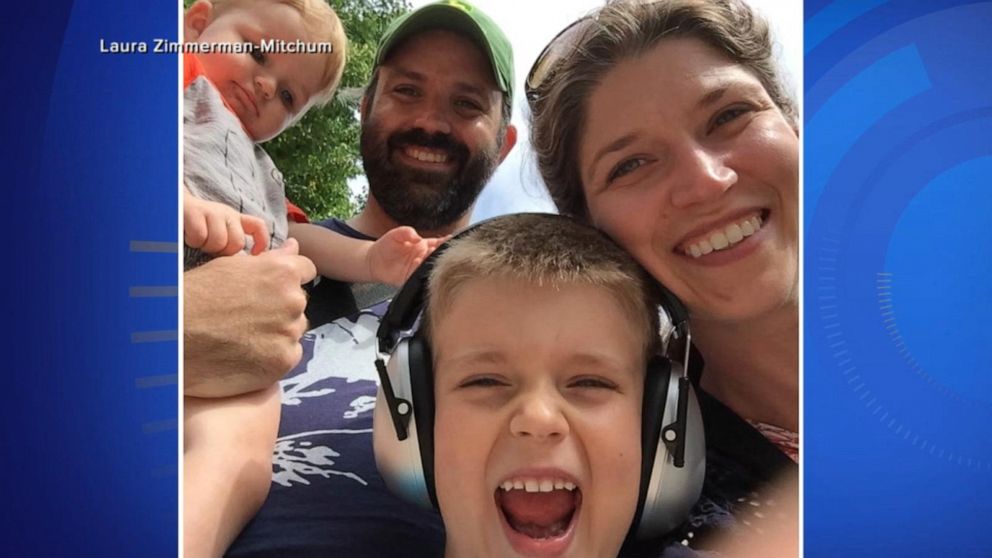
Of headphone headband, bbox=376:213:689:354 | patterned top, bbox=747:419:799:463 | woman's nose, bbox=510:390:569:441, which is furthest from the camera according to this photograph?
patterned top, bbox=747:419:799:463

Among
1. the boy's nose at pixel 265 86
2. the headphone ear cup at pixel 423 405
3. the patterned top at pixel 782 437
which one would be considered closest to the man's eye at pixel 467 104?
the boy's nose at pixel 265 86

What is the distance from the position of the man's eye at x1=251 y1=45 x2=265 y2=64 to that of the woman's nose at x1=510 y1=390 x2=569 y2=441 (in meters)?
0.79

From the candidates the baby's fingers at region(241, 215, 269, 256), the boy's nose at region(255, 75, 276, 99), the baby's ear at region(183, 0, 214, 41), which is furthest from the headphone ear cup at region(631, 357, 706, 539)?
the baby's ear at region(183, 0, 214, 41)

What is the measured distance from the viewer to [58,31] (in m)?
1.96

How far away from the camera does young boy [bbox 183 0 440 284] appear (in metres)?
1.90

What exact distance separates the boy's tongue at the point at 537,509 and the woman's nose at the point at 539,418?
0.14 m

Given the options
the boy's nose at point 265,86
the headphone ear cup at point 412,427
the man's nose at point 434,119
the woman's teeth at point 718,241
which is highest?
the boy's nose at point 265,86

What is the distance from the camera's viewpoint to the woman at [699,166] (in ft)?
6.21

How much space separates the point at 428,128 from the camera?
192 centimetres

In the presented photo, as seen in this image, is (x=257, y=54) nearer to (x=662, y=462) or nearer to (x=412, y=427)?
(x=412, y=427)

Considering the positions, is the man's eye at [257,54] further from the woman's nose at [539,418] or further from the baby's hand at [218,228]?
the woman's nose at [539,418]

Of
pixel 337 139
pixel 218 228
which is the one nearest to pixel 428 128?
pixel 337 139

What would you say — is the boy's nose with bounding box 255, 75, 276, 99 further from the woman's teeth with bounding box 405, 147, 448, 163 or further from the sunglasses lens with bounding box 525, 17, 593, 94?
the sunglasses lens with bounding box 525, 17, 593, 94

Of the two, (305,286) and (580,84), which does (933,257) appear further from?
(305,286)
